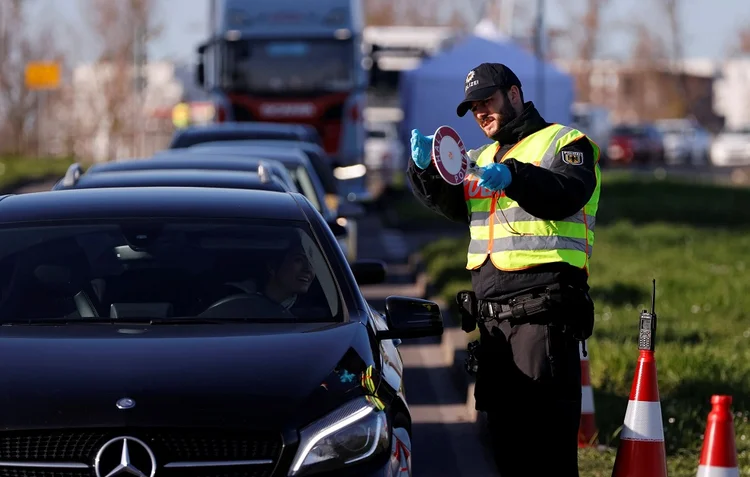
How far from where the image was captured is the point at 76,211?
20.0 ft

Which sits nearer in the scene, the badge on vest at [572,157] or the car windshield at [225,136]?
the badge on vest at [572,157]

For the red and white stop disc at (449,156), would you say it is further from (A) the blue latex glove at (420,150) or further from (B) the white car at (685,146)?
(B) the white car at (685,146)

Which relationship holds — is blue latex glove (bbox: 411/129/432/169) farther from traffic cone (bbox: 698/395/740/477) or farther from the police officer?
traffic cone (bbox: 698/395/740/477)

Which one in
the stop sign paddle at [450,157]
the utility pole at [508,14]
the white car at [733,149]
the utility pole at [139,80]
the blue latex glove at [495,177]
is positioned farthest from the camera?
the white car at [733,149]

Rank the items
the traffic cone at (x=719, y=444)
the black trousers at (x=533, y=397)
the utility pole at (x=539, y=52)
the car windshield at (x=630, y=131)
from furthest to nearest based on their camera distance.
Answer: the car windshield at (x=630, y=131) < the utility pole at (x=539, y=52) < the black trousers at (x=533, y=397) < the traffic cone at (x=719, y=444)

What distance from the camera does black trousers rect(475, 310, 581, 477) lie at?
18.2 ft

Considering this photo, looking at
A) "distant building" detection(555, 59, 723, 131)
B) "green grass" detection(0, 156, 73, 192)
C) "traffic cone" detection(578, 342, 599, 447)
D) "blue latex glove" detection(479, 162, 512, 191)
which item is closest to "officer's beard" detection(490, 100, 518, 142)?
"blue latex glove" detection(479, 162, 512, 191)

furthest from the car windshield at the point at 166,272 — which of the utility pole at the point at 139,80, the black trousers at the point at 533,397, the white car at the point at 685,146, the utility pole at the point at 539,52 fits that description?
the white car at the point at 685,146

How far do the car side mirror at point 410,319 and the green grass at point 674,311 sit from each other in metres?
1.72

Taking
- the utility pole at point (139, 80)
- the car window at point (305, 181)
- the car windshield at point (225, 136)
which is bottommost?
the utility pole at point (139, 80)

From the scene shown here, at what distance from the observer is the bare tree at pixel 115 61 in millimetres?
47875

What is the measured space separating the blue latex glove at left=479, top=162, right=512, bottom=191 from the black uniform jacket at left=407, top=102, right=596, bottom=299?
0.04 metres

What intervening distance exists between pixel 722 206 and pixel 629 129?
4109cm

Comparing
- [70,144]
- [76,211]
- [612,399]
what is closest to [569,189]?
[76,211]
